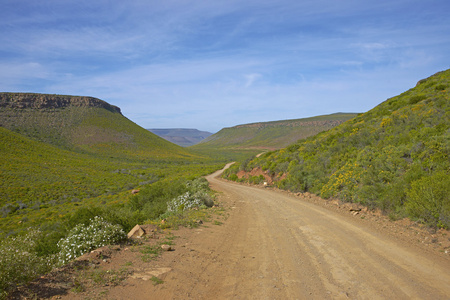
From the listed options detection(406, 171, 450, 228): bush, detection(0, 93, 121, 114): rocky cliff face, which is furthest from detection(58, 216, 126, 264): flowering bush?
detection(0, 93, 121, 114): rocky cliff face

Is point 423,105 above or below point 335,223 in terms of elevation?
above

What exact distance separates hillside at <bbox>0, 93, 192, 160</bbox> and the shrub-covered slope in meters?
76.5

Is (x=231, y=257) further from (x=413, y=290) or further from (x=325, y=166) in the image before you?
(x=325, y=166)

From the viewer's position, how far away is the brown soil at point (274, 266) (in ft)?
16.0

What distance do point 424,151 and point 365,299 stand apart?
32.6 feet

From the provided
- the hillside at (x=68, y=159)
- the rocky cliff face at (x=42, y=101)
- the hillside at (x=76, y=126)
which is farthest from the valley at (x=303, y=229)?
the rocky cliff face at (x=42, y=101)

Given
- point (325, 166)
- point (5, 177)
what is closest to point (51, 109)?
point (5, 177)

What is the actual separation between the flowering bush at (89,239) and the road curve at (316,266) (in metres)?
2.52

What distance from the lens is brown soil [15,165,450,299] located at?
4.89 m

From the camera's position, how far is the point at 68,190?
1375 inches

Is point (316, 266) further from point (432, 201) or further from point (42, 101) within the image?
point (42, 101)

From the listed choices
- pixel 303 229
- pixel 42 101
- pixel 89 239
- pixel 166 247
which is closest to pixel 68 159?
pixel 42 101

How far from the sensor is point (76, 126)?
97312 mm

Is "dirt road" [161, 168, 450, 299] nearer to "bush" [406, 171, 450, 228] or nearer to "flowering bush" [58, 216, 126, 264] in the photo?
"bush" [406, 171, 450, 228]
